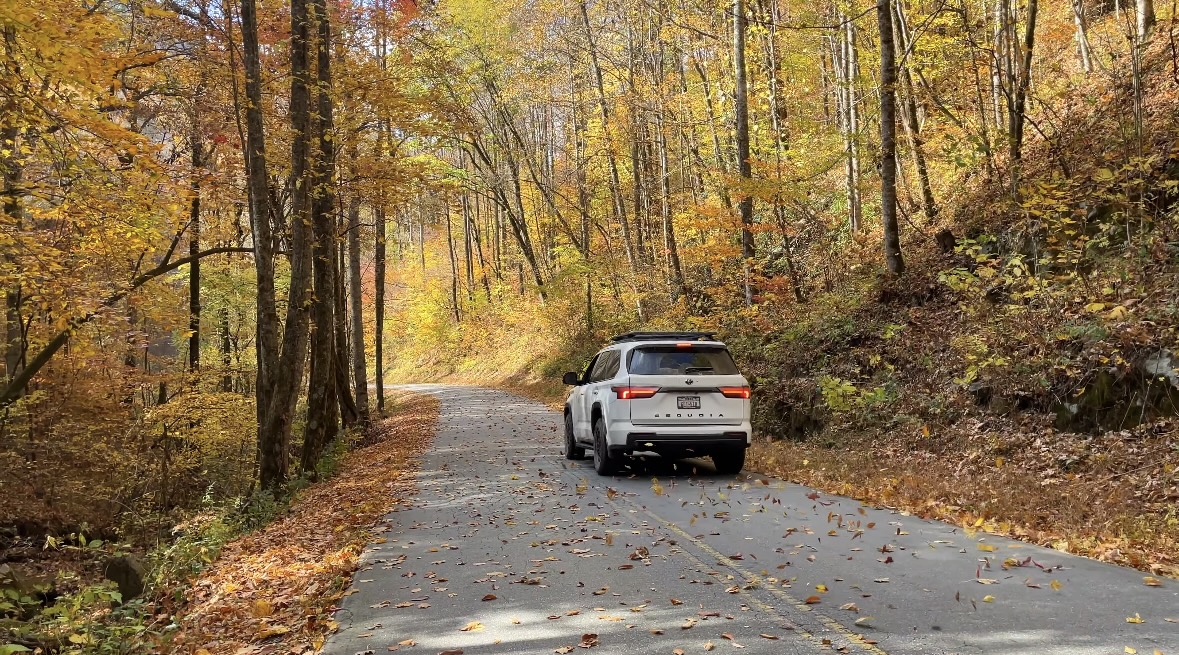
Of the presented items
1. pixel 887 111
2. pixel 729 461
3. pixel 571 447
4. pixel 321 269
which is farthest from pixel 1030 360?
pixel 321 269

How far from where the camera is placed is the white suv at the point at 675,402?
35.4ft

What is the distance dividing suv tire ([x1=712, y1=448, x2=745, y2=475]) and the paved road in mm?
1654

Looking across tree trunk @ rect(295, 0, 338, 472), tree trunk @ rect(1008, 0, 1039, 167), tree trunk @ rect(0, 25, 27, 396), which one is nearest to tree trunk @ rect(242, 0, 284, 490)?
tree trunk @ rect(295, 0, 338, 472)

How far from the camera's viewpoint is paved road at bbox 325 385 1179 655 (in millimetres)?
4676

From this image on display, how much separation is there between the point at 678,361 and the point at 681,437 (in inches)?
42.4

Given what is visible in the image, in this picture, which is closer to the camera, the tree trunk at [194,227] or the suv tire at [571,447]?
the suv tire at [571,447]

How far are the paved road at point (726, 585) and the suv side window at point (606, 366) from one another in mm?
2489

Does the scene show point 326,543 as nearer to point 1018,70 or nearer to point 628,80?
point 1018,70

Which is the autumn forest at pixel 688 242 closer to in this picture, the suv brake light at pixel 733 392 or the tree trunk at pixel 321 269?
the tree trunk at pixel 321 269

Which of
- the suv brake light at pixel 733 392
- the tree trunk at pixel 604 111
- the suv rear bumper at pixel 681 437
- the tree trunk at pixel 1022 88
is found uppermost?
the tree trunk at pixel 604 111

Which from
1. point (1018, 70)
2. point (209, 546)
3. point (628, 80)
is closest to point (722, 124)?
point (628, 80)

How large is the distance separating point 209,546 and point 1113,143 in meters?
14.8

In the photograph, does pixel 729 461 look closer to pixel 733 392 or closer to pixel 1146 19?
pixel 733 392

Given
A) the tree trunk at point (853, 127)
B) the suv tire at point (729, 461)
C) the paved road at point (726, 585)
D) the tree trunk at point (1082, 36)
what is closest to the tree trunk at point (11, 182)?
the paved road at point (726, 585)
